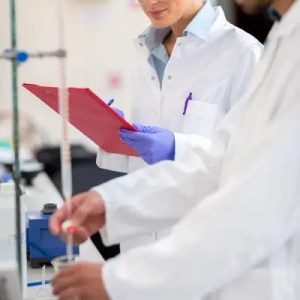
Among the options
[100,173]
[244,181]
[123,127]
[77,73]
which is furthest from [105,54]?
[244,181]

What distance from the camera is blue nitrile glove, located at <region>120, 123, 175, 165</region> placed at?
163cm

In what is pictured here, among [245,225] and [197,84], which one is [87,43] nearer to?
[197,84]

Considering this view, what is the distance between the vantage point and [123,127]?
161 cm

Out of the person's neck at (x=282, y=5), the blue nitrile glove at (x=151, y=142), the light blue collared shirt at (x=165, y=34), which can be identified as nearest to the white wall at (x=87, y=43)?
the light blue collared shirt at (x=165, y=34)

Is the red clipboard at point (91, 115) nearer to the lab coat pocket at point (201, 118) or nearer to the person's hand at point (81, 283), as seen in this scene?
the lab coat pocket at point (201, 118)

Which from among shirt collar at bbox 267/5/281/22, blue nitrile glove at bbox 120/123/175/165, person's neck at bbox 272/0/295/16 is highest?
person's neck at bbox 272/0/295/16

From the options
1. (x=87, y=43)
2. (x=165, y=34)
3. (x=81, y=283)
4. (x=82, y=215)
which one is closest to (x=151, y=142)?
(x=165, y=34)

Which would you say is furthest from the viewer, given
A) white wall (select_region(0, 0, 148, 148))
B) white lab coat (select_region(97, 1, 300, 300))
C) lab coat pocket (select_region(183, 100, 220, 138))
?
white wall (select_region(0, 0, 148, 148))

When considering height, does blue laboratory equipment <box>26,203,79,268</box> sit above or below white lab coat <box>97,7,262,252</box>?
below

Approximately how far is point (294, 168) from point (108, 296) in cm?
34

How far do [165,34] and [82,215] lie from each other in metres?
0.99

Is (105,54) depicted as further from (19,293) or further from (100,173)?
(19,293)

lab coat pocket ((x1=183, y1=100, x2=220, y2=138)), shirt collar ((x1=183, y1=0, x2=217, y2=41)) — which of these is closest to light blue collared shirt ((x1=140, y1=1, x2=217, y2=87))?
shirt collar ((x1=183, y1=0, x2=217, y2=41))

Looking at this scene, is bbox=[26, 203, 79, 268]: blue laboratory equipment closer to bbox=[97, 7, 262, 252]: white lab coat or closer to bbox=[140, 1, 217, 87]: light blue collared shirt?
bbox=[97, 7, 262, 252]: white lab coat
